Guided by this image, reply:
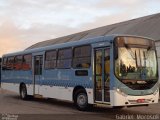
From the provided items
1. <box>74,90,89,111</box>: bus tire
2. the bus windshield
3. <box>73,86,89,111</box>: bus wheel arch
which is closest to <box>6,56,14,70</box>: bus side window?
<box>73,86,89,111</box>: bus wheel arch

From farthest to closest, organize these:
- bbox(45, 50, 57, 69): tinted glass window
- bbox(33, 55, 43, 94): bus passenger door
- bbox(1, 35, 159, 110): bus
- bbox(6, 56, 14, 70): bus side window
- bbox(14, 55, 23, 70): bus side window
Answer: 1. bbox(6, 56, 14, 70): bus side window
2. bbox(14, 55, 23, 70): bus side window
3. bbox(33, 55, 43, 94): bus passenger door
4. bbox(45, 50, 57, 69): tinted glass window
5. bbox(1, 35, 159, 110): bus

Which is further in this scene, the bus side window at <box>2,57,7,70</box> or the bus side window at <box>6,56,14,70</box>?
the bus side window at <box>2,57,7,70</box>

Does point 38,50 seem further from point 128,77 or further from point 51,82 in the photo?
point 128,77

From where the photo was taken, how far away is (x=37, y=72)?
21.5 m

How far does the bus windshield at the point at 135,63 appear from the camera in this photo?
49.1ft

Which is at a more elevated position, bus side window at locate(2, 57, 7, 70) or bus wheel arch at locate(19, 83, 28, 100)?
bus side window at locate(2, 57, 7, 70)

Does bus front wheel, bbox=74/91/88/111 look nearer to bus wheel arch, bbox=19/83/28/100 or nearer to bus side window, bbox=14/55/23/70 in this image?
bus wheel arch, bbox=19/83/28/100

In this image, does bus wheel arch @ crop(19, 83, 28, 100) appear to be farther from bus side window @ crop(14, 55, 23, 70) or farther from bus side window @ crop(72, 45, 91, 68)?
bus side window @ crop(72, 45, 91, 68)

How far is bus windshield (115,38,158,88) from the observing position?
49.1ft

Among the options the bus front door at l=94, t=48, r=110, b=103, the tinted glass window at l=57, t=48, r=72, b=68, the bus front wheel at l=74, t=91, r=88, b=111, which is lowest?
the bus front wheel at l=74, t=91, r=88, b=111

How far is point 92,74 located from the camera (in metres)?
16.2

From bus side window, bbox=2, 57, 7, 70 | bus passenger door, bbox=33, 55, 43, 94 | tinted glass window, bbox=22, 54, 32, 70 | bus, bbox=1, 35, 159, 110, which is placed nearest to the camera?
bus, bbox=1, 35, 159, 110

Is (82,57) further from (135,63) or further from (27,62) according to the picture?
(27,62)

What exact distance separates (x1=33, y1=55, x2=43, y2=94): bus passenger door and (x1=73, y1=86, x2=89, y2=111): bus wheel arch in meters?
4.13
